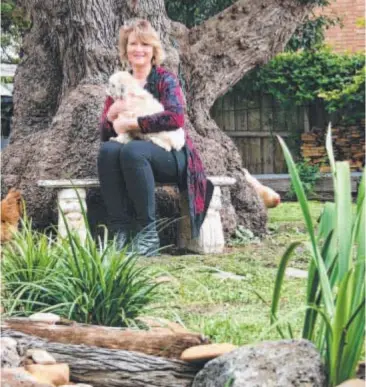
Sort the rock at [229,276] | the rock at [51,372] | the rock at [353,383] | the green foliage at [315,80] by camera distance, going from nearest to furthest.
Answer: the rock at [353,383], the rock at [51,372], the rock at [229,276], the green foliage at [315,80]

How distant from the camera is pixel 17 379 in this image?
8.50ft

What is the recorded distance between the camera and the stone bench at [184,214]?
255 inches

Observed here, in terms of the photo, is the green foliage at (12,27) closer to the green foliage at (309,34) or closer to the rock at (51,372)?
the green foliage at (309,34)

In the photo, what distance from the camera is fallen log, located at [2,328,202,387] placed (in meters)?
2.80

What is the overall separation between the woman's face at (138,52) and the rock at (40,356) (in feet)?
12.1

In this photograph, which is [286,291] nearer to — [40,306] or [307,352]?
[40,306]

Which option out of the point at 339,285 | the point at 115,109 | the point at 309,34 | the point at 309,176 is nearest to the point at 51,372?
the point at 339,285

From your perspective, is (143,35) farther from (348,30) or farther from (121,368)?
(348,30)

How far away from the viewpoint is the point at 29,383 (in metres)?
2.57

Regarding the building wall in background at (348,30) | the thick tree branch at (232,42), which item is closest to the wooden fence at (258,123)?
the building wall in background at (348,30)

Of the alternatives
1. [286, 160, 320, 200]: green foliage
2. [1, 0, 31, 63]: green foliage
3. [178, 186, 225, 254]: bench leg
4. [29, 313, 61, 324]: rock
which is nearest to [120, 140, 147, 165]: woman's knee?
[178, 186, 225, 254]: bench leg

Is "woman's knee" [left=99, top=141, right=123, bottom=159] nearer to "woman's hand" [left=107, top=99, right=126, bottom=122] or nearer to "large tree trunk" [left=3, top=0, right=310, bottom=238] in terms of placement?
"woman's hand" [left=107, top=99, right=126, bottom=122]

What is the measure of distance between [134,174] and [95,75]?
154 centimetres

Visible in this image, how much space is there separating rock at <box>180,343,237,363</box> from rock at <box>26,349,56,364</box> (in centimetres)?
43
